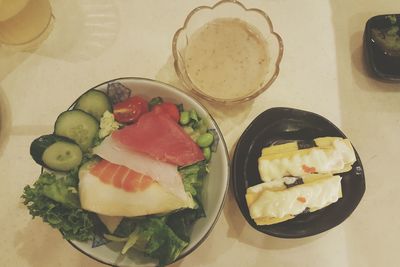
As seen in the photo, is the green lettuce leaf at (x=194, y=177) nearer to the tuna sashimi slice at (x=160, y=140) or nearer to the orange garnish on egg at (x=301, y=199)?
the tuna sashimi slice at (x=160, y=140)

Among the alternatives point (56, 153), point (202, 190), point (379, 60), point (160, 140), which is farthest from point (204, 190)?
point (379, 60)

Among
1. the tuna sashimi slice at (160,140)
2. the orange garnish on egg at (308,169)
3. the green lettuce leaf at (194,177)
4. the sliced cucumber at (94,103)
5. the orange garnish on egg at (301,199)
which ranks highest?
the sliced cucumber at (94,103)

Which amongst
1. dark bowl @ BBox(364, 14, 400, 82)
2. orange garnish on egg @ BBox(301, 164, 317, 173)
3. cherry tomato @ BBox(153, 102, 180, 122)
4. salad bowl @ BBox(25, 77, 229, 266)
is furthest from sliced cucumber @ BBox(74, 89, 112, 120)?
dark bowl @ BBox(364, 14, 400, 82)

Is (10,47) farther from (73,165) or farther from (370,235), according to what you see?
(370,235)

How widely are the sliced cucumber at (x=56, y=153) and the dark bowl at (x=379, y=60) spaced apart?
107 cm

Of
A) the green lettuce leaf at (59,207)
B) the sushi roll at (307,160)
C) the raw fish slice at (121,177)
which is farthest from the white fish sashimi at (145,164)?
the sushi roll at (307,160)

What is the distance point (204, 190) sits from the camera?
121 centimetres

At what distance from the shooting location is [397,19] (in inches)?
58.9

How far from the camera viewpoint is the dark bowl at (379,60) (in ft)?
4.71

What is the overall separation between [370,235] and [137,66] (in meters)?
1.01

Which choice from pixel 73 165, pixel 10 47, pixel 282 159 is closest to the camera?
pixel 73 165

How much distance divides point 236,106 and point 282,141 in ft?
0.68

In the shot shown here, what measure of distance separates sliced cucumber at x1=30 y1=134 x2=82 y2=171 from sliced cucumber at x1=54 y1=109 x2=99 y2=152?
0.08 feet

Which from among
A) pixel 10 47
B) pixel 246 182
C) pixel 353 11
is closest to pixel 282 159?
pixel 246 182
